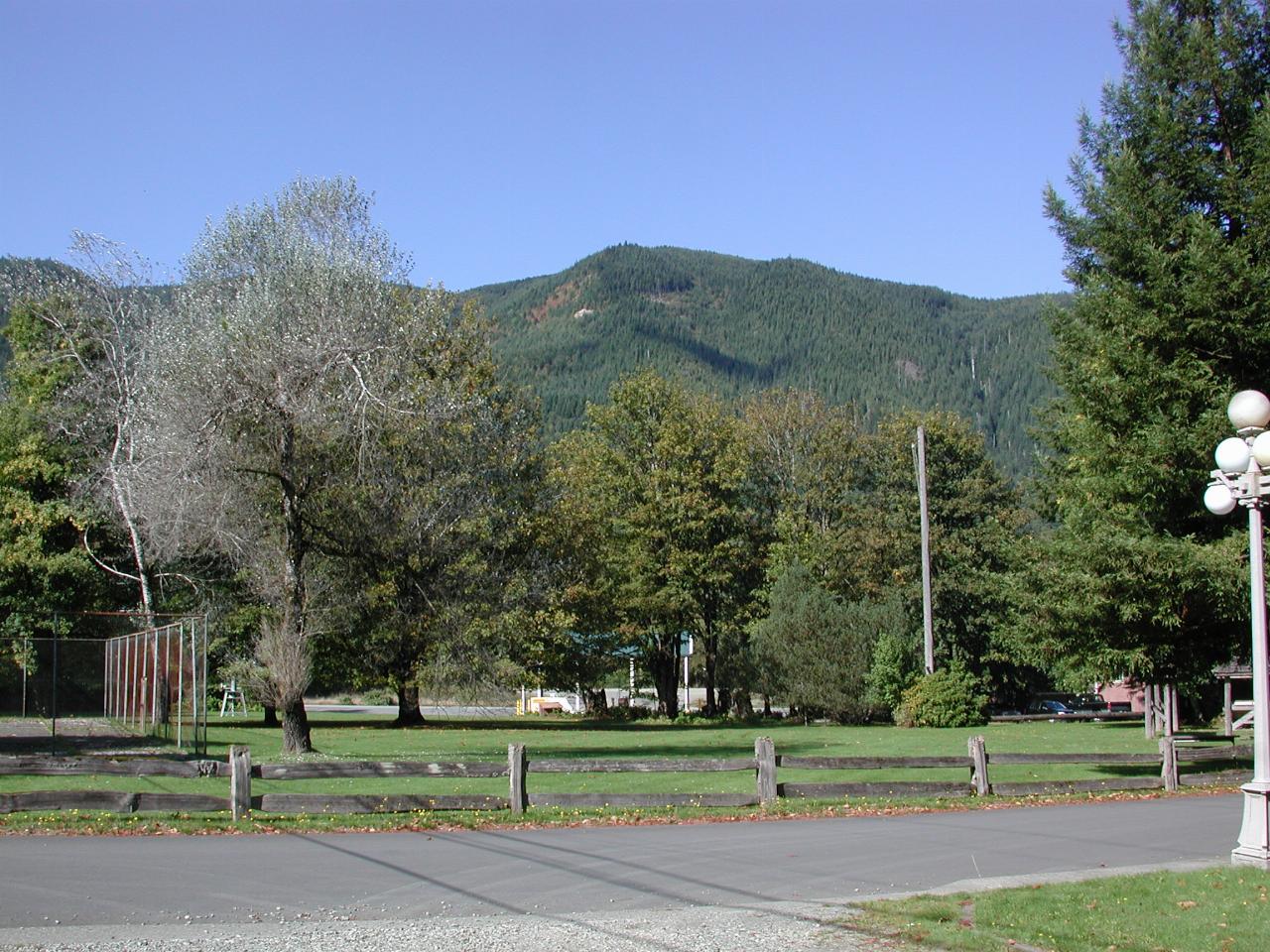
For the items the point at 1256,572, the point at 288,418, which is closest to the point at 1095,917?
the point at 1256,572

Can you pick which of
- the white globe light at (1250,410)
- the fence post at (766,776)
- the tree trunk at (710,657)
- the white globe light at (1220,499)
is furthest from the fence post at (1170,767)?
the tree trunk at (710,657)

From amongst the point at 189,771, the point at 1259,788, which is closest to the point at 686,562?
the point at 189,771

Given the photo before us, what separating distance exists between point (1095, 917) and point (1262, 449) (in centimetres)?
497

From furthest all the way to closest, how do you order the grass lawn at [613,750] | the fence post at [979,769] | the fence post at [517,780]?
the grass lawn at [613,750] → the fence post at [979,769] → the fence post at [517,780]

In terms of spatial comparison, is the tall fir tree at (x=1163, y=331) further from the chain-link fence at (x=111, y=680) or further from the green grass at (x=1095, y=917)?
the chain-link fence at (x=111, y=680)

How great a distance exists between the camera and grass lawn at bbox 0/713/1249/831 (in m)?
18.9

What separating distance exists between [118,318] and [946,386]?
480 ft

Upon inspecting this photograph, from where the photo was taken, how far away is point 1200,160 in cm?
2216

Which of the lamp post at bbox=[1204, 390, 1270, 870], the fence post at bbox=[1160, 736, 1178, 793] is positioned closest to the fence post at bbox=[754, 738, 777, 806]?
the lamp post at bbox=[1204, 390, 1270, 870]

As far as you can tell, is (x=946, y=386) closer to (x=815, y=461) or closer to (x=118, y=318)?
(x=815, y=461)

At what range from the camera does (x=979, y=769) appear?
18.8 meters

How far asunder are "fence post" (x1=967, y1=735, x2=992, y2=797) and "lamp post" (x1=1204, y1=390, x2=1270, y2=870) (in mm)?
7079

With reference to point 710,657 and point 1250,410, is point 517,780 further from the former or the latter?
point 710,657

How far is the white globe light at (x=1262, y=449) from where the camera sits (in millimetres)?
11289
